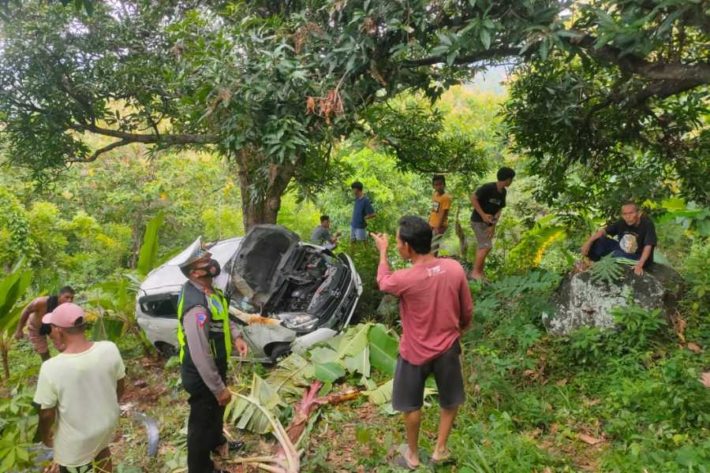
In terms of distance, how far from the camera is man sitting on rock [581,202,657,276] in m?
5.45

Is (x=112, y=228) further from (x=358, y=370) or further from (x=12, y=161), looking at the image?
(x=358, y=370)

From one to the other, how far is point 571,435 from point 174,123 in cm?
793

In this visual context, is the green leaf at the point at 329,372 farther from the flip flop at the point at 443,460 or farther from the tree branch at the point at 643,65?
the tree branch at the point at 643,65

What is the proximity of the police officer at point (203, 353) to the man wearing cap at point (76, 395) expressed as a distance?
0.51 metres

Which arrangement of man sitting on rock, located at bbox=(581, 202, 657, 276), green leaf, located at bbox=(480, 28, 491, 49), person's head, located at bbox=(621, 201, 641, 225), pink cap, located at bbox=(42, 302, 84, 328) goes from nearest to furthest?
pink cap, located at bbox=(42, 302, 84, 328) < green leaf, located at bbox=(480, 28, 491, 49) < man sitting on rock, located at bbox=(581, 202, 657, 276) < person's head, located at bbox=(621, 201, 641, 225)

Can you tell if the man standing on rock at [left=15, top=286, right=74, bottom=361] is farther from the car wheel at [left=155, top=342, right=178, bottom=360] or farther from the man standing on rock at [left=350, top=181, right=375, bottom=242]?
the man standing on rock at [left=350, top=181, right=375, bottom=242]

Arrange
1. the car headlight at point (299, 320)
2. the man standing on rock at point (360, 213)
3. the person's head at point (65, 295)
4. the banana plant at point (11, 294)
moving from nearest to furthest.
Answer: the person's head at point (65, 295) → the banana plant at point (11, 294) → the car headlight at point (299, 320) → the man standing on rock at point (360, 213)

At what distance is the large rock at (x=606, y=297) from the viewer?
5.31 metres

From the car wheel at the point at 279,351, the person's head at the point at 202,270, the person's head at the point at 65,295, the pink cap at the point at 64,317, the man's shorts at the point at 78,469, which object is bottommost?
the car wheel at the point at 279,351

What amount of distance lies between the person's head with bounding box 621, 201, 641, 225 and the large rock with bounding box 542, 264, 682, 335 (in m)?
0.54

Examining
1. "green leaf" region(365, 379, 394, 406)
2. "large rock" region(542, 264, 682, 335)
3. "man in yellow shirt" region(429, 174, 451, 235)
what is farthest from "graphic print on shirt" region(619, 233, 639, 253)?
"green leaf" region(365, 379, 394, 406)

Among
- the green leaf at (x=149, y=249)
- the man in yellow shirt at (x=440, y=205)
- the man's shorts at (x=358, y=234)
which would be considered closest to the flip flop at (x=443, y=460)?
the man in yellow shirt at (x=440, y=205)

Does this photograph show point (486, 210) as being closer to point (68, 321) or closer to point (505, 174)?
point (505, 174)

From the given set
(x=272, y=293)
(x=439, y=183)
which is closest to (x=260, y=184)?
(x=272, y=293)
